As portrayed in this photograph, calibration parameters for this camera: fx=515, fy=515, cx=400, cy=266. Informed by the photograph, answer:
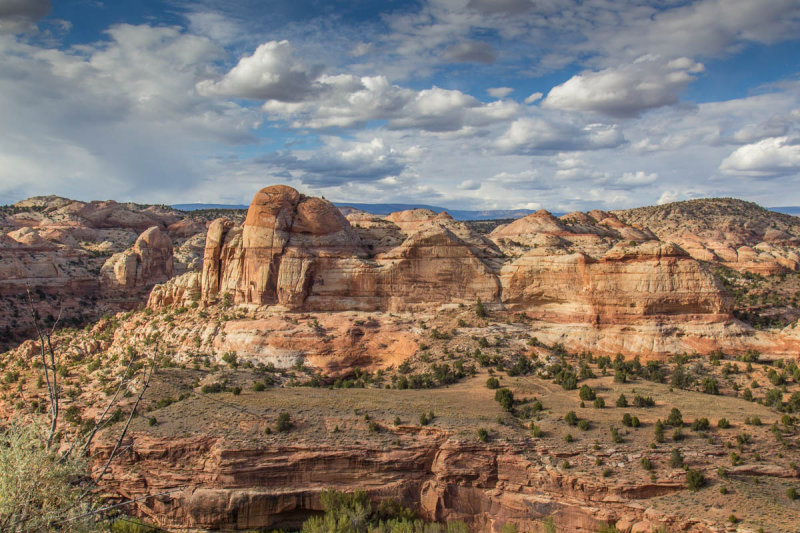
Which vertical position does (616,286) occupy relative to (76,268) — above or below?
above

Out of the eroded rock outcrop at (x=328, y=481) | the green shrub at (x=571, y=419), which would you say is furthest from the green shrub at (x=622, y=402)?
the eroded rock outcrop at (x=328, y=481)

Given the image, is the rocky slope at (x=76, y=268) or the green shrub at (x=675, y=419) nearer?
the green shrub at (x=675, y=419)

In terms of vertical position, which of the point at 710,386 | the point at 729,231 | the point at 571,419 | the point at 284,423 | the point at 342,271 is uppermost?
the point at 729,231

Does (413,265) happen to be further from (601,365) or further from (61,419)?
(61,419)

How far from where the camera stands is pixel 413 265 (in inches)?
1870

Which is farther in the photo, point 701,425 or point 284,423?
point 284,423

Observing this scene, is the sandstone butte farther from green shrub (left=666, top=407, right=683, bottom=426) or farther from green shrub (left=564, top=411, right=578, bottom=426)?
green shrub (left=564, top=411, right=578, bottom=426)

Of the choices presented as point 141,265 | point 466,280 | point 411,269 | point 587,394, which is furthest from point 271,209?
point 141,265

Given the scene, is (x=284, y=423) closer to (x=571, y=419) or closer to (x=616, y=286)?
(x=571, y=419)

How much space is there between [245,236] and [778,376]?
1763 inches

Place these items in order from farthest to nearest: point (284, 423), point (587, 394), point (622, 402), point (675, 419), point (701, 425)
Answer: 1. point (587, 394)
2. point (622, 402)
3. point (284, 423)
4. point (675, 419)
5. point (701, 425)

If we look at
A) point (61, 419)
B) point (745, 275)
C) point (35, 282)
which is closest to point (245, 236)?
point (61, 419)

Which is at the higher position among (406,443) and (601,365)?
(601,365)

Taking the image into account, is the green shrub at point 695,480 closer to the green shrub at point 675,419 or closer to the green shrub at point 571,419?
the green shrub at point 675,419
